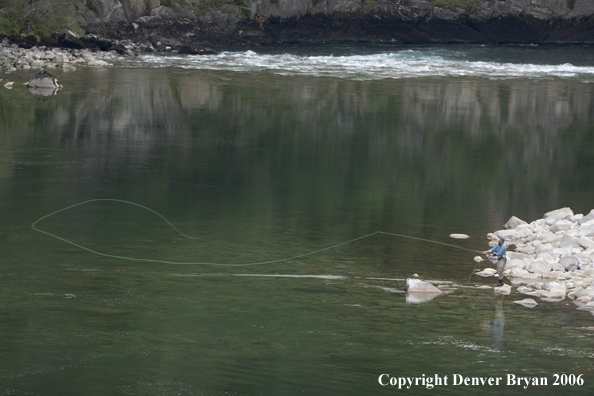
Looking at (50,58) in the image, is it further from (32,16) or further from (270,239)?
(270,239)

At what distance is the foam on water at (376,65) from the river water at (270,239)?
13.2 m

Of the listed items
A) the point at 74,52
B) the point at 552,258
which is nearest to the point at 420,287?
the point at 552,258

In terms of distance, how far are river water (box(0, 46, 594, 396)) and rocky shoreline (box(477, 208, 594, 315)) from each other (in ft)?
1.94

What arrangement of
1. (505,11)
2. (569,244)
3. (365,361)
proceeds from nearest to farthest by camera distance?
(365,361)
(569,244)
(505,11)

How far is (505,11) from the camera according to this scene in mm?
84938

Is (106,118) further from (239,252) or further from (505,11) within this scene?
(505,11)

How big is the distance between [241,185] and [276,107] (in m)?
15.7

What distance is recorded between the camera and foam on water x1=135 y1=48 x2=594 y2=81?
56.1 meters

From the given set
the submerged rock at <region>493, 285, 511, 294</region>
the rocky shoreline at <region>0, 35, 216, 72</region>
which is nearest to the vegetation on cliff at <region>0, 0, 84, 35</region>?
the rocky shoreline at <region>0, 35, 216, 72</region>

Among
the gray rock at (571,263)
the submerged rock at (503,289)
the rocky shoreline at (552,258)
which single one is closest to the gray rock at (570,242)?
the rocky shoreline at (552,258)

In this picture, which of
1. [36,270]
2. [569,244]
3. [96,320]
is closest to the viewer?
[96,320]

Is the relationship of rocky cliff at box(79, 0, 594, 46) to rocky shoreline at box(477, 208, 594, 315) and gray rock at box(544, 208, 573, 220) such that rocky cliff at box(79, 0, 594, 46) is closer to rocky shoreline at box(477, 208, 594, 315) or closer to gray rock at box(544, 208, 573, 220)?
gray rock at box(544, 208, 573, 220)

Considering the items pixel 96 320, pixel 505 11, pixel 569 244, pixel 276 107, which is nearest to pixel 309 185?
pixel 569 244

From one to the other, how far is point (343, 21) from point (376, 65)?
2197cm
